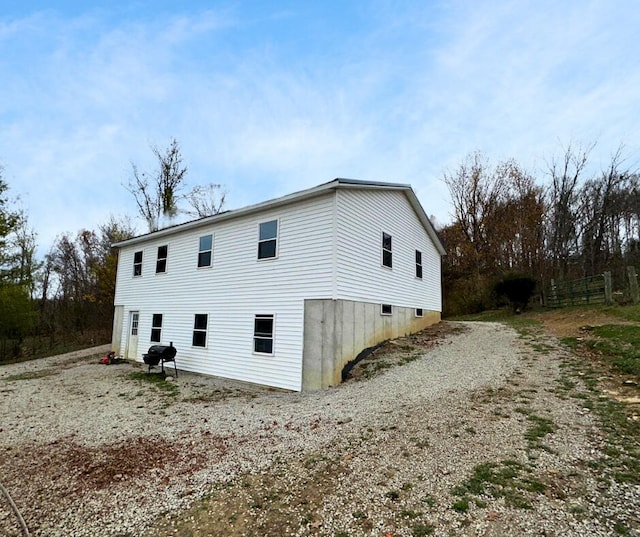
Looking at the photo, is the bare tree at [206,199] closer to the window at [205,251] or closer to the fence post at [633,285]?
the window at [205,251]

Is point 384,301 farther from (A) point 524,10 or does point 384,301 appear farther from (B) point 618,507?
(A) point 524,10

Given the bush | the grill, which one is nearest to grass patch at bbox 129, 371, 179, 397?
the grill

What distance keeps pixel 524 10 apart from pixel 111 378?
1726 cm

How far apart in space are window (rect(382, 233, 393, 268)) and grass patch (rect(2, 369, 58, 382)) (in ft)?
43.1

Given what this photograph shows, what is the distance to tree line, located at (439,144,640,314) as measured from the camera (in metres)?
20.8

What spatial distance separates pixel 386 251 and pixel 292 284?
3.82 metres

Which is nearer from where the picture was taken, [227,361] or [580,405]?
[580,405]

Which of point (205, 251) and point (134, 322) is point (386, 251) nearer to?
point (205, 251)

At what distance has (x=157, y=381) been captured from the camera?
10.7 m

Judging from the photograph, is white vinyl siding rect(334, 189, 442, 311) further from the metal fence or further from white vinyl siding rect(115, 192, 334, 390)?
the metal fence

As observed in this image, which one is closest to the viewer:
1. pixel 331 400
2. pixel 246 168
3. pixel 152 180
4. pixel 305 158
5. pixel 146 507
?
pixel 146 507

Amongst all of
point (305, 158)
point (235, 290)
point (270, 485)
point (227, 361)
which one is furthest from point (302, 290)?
point (305, 158)

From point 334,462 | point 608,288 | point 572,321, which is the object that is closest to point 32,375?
point 334,462

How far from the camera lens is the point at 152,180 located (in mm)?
25625
